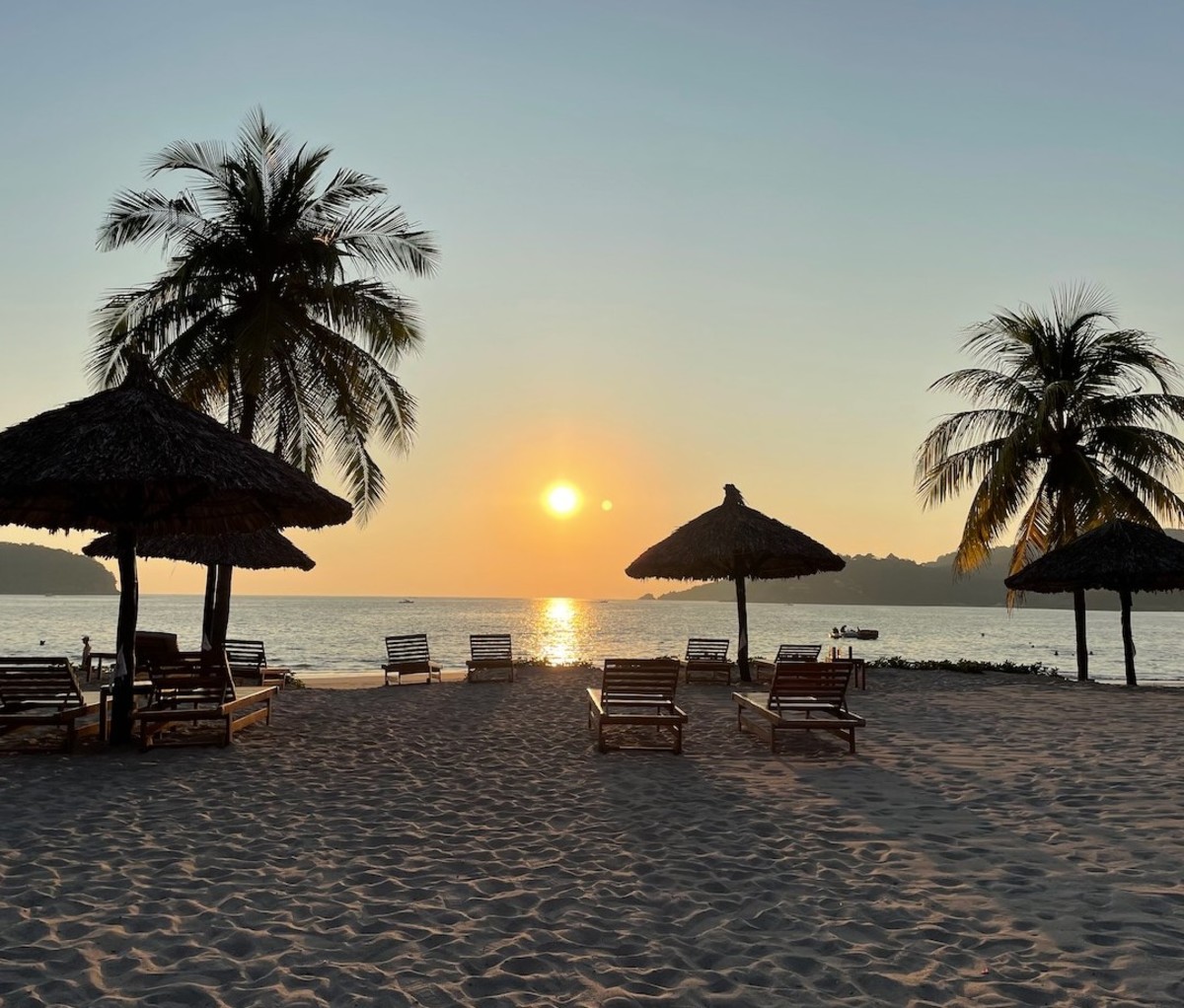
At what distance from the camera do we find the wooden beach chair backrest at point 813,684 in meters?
10.0

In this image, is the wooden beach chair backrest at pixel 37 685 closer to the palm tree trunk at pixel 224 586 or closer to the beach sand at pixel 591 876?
the beach sand at pixel 591 876

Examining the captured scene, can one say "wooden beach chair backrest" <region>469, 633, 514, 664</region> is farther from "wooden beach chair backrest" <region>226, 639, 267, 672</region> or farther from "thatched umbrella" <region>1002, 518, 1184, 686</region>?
"thatched umbrella" <region>1002, 518, 1184, 686</region>

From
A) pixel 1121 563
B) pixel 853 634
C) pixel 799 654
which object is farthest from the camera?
pixel 853 634

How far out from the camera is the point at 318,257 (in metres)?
17.3

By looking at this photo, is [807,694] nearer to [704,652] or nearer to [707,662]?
[707,662]

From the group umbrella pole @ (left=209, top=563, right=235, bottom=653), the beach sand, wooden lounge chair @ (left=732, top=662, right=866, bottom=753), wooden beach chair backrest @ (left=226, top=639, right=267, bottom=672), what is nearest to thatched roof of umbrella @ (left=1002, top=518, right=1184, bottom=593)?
the beach sand

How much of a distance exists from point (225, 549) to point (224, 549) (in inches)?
0.8

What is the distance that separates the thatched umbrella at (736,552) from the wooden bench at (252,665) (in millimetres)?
7882

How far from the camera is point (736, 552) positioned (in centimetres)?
1773

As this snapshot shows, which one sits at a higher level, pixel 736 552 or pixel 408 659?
pixel 736 552

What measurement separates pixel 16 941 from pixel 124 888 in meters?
0.79

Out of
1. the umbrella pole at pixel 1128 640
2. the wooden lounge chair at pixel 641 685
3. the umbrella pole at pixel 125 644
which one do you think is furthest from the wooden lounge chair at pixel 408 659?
the umbrella pole at pixel 1128 640

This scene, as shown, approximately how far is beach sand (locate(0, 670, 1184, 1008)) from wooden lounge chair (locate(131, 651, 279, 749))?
372 millimetres

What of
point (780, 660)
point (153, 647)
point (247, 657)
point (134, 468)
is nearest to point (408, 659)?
point (247, 657)
